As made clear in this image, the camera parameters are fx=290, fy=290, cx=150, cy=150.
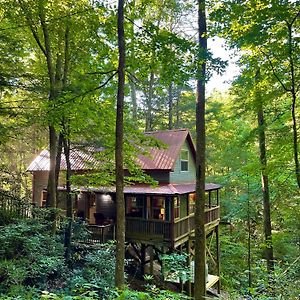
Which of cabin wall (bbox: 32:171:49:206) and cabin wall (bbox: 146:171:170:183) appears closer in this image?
cabin wall (bbox: 146:171:170:183)

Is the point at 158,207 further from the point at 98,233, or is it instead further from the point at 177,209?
the point at 98,233

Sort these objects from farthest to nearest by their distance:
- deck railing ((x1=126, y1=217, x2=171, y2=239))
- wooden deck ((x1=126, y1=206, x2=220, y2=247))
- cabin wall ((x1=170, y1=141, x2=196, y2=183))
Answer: cabin wall ((x1=170, y1=141, x2=196, y2=183)) → deck railing ((x1=126, y1=217, x2=171, y2=239)) → wooden deck ((x1=126, y1=206, x2=220, y2=247))

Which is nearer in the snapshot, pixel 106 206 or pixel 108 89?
pixel 108 89

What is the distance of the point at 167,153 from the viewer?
15.7 m

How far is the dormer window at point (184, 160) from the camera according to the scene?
54.8 ft

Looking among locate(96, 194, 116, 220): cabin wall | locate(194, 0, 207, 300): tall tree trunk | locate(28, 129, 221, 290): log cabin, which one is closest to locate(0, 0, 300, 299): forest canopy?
locate(194, 0, 207, 300): tall tree trunk

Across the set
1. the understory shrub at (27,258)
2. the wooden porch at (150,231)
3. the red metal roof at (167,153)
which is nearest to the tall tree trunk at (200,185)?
the understory shrub at (27,258)

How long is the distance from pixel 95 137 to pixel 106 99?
2.06m

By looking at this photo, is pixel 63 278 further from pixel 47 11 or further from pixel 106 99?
pixel 47 11

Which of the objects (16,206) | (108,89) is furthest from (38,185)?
(108,89)

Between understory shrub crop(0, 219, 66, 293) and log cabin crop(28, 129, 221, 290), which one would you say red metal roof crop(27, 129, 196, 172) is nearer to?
log cabin crop(28, 129, 221, 290)

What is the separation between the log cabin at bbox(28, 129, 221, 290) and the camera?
12891 mm

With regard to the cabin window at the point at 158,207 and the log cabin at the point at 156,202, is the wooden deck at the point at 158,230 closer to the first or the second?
the log cabin at the point at 156,202

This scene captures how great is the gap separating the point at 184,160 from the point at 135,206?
3883 mm
